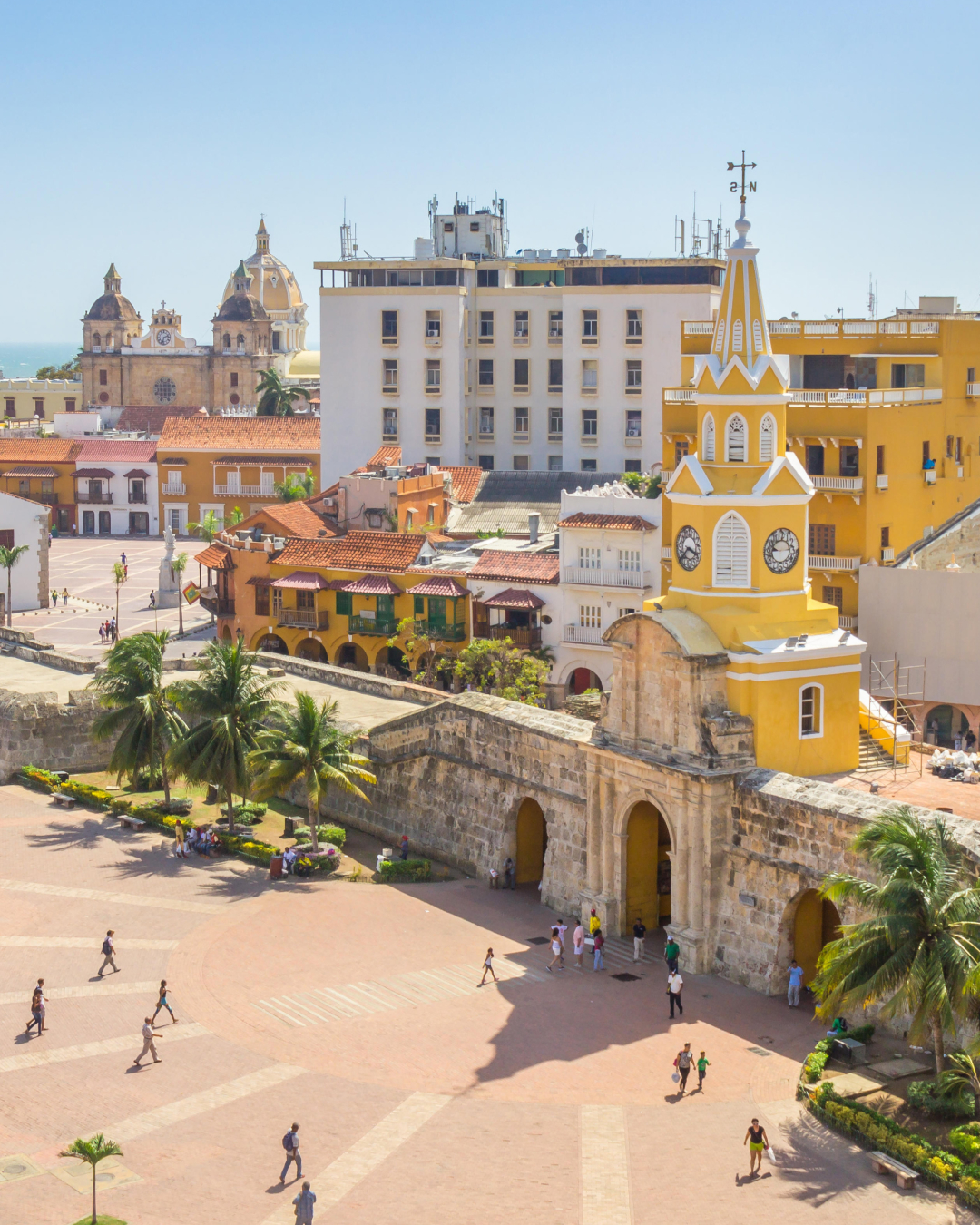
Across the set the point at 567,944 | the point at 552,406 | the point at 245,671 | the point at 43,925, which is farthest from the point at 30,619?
the point at 567,944

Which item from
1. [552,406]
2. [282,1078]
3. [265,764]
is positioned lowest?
[282,1078]

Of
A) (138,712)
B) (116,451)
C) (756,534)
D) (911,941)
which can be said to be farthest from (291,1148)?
(116,451)

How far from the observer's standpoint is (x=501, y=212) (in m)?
115

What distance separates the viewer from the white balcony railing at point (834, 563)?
64.1 metres

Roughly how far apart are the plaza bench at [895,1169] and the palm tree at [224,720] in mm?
26840

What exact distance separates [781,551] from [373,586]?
34593 mm

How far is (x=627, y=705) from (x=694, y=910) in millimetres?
5700

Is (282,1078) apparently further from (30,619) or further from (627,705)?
(30,619)

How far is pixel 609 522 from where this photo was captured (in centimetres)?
7212

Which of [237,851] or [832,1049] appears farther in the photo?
[237,851]

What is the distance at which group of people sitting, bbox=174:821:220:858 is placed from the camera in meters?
54.4

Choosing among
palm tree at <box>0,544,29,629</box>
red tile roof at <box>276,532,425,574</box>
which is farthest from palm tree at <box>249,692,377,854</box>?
palm tree at <box>0,544,29,629</box>

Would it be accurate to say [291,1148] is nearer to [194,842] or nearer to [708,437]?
[708,437]

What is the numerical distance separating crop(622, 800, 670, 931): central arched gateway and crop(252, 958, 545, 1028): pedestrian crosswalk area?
416cm
